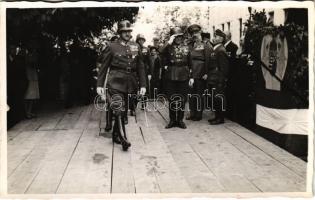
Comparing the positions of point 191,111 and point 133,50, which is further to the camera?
point 191,111

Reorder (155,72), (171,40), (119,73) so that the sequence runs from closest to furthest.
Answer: (119,73) → (171,40) → (155,72)

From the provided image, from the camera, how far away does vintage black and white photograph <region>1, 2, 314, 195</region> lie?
5.88 metres

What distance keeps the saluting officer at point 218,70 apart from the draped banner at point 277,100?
1347 mm

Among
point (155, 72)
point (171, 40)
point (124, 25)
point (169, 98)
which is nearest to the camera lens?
point (124, 25)

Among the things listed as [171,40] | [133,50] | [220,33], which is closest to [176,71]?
[171,40]

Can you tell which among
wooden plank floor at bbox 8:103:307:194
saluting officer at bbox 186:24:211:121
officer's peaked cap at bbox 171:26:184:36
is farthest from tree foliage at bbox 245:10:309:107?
saluting officer at bbox 186:24:211:121

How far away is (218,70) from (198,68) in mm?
356

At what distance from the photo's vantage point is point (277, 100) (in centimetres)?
735

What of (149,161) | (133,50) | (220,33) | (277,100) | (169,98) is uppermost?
(220,33)

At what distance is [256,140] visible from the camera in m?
7.82

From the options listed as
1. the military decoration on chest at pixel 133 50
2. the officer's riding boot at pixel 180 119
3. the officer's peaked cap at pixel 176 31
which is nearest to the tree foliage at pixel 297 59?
the officer's peaked cap at pixel 176 31

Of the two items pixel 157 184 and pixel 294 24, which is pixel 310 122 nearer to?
pixel 294 24

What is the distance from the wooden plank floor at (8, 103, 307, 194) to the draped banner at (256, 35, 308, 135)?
336mm

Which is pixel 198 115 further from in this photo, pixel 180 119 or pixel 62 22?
pixel 62 22
